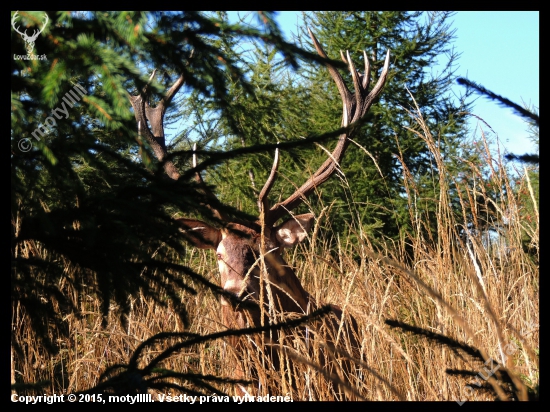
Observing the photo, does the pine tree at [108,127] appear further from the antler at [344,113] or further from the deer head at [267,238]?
the antler at [344,113]

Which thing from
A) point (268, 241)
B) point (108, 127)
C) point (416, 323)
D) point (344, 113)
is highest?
point (344, 113)

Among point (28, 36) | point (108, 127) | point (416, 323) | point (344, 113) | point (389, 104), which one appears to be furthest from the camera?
point (389, 104)

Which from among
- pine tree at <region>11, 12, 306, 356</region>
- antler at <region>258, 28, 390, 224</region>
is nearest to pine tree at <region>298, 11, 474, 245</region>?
antler at <region>258, 28, 390, 224</region>

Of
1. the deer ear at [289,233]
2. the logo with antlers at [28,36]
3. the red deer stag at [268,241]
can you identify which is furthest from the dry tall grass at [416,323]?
the logo with antlers at [28,36]

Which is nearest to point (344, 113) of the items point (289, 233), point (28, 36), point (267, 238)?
point (289, 233)

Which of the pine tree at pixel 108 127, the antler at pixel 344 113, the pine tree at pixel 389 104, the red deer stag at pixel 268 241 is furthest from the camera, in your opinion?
the pine tree at pixel 389 104

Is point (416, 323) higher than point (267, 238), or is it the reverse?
point (267, 238)

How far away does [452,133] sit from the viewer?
8.45 metres

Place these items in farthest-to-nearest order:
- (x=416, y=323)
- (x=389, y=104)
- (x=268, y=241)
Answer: (x=389, y=104) < (x=268, y=241) < (x=416, y=323)

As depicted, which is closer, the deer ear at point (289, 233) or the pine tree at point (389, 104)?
the deer ear at point (289, 233)

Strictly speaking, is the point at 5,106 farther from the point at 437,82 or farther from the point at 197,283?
the point at 437,82

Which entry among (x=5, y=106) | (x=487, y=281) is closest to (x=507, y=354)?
(x=487, y=281)

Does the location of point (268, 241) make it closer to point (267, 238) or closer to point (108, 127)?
point (267, 238)
